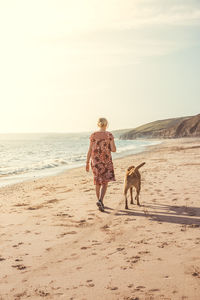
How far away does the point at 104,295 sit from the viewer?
2967 mm

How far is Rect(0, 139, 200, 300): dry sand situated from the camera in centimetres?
311

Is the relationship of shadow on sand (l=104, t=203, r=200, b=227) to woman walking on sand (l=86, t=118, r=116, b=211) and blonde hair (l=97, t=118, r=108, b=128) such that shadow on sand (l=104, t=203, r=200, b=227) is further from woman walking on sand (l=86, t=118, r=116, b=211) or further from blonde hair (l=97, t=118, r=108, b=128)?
blonde hair (l=97, t=118, r=108, b=128)

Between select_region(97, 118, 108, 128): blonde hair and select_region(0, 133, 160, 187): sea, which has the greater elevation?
select_region(97, 118, 108, 128): blonde hair

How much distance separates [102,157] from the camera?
6.71 metres

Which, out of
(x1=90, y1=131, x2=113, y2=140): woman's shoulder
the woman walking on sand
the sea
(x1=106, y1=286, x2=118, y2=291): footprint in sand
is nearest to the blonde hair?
the woman walking on sand

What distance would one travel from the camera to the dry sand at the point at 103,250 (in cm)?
311

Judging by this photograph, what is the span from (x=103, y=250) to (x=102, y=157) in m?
2.87

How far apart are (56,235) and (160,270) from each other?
7.26ft

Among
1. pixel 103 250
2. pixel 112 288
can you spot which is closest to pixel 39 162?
pixel 103 250

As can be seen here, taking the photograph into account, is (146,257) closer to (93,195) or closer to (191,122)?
(93,195)

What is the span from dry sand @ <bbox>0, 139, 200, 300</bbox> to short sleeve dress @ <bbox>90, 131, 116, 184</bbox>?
81 centimetres

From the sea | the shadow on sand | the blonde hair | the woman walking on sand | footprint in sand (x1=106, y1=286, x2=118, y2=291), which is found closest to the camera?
footprint in sand (x1=106, y1=286, x2=118, y2=291)

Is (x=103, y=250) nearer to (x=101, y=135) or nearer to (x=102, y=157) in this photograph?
(x=102, y=157)

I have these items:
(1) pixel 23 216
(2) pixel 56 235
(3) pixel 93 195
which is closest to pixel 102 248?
(2) pixel 56 235
